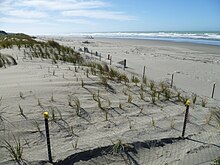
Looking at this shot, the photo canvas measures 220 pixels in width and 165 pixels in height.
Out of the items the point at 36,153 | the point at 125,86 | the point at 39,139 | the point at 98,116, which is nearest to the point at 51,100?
the point at 98,116

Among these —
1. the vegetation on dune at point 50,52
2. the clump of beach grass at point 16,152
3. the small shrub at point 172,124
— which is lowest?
the small shrub at point 172,124

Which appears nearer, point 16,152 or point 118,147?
point 16,152

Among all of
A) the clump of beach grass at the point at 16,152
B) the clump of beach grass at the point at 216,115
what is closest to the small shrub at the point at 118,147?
the clump of beach grass at the point at 16,152

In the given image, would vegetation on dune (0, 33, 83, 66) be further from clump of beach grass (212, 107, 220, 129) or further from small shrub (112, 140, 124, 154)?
small shrub (112, 140, 124, 154)

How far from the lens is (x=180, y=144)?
174 inches

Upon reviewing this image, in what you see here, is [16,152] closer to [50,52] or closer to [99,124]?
[99,124]

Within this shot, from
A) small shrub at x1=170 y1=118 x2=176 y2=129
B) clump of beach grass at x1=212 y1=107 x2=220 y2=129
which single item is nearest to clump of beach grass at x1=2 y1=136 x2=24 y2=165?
small shrub at x1=170 y1=118 x2=176 y2=129

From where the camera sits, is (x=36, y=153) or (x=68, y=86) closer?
(x=36, y=153)

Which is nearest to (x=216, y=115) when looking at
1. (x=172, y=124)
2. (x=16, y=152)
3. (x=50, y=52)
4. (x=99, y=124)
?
(x=172, y=124)

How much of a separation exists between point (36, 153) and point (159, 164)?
211 cm

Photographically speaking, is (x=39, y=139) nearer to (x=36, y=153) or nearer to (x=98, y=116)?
(x=36, y=153)

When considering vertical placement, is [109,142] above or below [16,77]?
below

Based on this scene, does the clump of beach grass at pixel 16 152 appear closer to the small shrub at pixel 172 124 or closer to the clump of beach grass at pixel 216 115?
the small shrub at pixel 172 124

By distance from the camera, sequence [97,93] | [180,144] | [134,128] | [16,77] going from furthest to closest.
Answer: [16,77] < [97,93] < [134,128] < [180,144]
